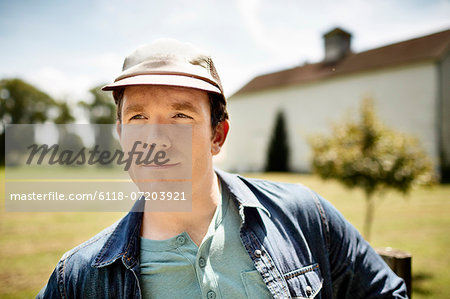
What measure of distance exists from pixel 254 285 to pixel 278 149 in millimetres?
26479

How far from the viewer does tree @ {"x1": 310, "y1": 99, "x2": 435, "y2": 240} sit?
565cm

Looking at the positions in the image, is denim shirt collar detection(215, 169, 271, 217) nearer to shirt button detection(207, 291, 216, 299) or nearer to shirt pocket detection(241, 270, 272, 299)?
shirt pocket detection(241, 270, 272, 299)

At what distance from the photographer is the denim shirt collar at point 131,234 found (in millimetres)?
1460

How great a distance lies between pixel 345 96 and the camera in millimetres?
24188

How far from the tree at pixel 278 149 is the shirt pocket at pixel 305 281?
2612 centimetres

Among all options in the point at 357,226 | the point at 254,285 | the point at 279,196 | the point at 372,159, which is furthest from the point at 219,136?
the point at 357,226

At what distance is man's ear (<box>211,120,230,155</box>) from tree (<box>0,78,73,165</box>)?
21108mm

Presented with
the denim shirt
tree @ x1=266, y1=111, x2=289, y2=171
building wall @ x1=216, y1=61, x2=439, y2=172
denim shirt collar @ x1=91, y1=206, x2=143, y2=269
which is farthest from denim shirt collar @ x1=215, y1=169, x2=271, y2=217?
tree @ x1=266, y1=111, x2=289, y2=171

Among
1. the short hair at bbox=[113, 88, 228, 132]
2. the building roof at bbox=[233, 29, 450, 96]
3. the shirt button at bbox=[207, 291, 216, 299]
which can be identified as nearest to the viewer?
the shirt button at bbox=[207, 291, 216, 299]

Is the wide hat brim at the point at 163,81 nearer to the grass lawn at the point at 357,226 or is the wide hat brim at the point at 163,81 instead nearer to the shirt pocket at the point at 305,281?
the shirt pocket at the point at 305,281

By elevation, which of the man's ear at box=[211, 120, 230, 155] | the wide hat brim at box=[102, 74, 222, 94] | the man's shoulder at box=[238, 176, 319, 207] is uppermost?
the wide hat brim at box=[102, 74, 222, 94]

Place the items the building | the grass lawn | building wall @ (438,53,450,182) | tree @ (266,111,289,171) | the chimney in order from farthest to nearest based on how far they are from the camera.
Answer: tree @ (266,111,289,171) < the chimney < the building < building wall @ (438,53,450,182) < the grass lawn

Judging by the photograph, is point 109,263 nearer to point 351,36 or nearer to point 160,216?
point 160,216

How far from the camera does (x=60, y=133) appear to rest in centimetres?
277
